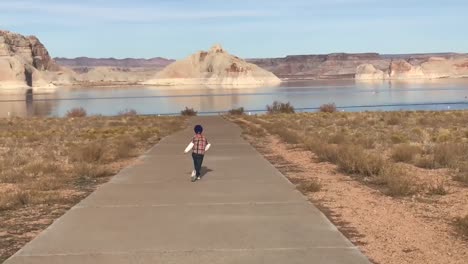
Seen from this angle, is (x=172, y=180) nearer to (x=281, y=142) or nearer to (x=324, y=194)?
(x=324, y=194)

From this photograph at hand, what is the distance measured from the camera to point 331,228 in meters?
7.04

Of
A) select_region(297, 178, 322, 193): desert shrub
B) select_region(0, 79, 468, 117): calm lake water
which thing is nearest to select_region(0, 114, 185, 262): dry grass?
select_region(297, 178, 322, 193): desert shrub

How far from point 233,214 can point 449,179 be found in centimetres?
551

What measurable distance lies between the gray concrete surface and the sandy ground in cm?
33

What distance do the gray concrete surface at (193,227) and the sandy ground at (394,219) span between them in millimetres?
330

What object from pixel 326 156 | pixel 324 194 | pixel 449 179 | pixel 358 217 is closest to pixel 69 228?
pixel 358 217

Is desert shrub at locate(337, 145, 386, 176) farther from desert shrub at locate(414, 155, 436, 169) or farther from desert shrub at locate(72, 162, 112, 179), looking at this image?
desert shrub at locate(72, 162, 112, 179)

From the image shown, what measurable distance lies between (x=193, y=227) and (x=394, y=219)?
2.64m

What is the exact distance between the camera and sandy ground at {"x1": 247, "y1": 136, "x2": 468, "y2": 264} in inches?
247

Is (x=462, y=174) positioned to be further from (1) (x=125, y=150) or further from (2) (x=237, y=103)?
(2) (x=237, y=103)

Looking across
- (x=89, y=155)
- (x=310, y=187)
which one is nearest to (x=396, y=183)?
(x=310, y=187)

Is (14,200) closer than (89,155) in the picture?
Yes

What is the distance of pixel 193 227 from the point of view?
714 centimetres

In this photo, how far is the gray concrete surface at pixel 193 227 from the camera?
5930 millimetres
